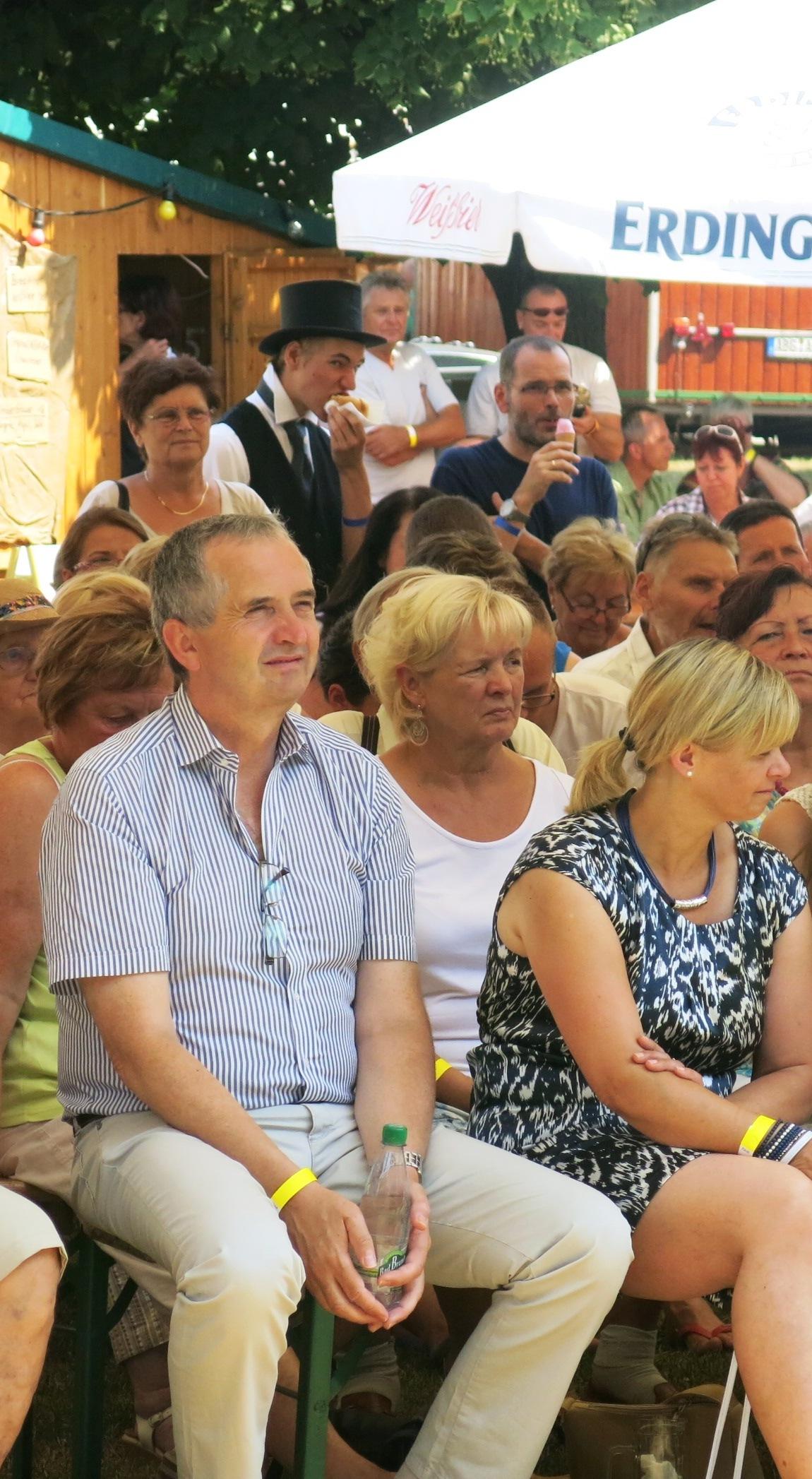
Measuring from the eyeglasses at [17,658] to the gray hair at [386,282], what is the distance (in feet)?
16.0

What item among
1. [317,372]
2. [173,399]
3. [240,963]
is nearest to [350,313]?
[317,372]

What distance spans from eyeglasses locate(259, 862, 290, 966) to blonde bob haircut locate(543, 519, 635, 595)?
299cm

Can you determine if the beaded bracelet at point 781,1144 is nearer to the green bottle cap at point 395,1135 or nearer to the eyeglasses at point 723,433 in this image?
the green bottle cap at point 395,1135

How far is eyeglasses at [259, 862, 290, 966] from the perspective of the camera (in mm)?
2756

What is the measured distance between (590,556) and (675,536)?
41 centimetres

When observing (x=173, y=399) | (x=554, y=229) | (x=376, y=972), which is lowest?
(x=376, y=972)

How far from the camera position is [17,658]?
3789 millimetres

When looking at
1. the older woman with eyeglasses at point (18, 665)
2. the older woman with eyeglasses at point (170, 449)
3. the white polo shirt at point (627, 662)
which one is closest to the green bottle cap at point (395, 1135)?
the older woman with eyeglasses at point (18, 665)

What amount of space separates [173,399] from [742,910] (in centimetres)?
325

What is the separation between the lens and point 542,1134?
2885mm

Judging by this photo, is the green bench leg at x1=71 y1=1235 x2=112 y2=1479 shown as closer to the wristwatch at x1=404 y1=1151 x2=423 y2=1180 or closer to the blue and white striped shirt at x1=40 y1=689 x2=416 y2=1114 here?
the blue and white striped shirt at x1=40 y1=689 x2=416 y2=1114

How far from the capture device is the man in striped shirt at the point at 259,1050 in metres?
2.45

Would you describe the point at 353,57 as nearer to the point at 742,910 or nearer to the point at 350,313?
the point at 350,313

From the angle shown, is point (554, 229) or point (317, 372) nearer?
point (554, 229)
